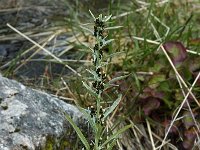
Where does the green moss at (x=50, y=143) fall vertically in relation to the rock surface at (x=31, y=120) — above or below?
below

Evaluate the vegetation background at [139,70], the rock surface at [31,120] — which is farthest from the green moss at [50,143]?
the vegetation background at [139,70]

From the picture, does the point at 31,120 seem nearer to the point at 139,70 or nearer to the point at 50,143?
the point at 50,143

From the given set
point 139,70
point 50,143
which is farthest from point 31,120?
point 139,70

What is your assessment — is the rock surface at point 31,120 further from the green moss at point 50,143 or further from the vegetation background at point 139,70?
the vegetation background at point 139,70

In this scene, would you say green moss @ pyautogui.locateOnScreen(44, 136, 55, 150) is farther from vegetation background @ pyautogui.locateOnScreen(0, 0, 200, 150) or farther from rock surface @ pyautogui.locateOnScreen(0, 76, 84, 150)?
vegetation background @ pyautogui.locateOnScreen(0, 0, 200, 150)

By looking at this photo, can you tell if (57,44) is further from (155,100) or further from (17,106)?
(17,106)

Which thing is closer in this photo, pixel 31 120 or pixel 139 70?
pixel 31 120

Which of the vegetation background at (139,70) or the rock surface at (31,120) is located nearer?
the rock surface at (31,120)

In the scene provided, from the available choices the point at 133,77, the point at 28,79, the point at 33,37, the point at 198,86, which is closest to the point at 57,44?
the point at 33,37
